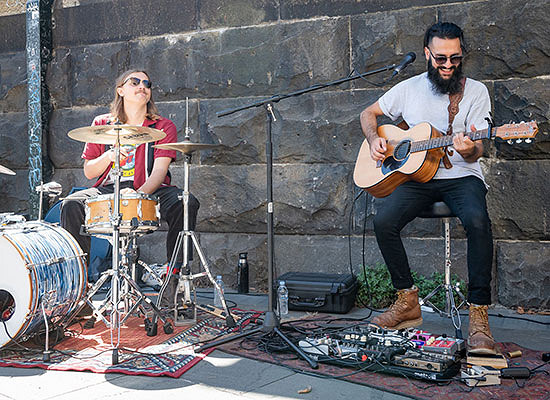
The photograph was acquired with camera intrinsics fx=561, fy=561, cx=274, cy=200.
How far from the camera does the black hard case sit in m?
4.06

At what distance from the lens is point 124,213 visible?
3.45m

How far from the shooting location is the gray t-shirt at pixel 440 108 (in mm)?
3416

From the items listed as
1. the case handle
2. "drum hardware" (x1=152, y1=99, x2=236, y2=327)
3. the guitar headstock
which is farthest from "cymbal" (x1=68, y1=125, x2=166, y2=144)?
the guitar headstock

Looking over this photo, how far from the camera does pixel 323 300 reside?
4.07 metres

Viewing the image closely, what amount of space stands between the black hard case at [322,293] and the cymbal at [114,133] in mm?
1431

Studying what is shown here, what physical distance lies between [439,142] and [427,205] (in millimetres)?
418

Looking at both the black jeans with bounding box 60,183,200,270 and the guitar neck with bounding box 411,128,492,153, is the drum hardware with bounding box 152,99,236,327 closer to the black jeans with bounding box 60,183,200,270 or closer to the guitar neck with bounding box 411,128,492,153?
the black jeans with bounding box 60,183,200,270

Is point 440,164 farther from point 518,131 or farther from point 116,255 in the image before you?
point 116,255

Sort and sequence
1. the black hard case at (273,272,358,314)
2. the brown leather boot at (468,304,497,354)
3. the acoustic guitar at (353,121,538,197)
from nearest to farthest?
1. the brown leather boot at (468,304,497,354)
2. the acoustic guitar at (353,121,538,197)
3. the black hard case at (273,272,358,314)

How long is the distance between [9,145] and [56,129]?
0.59 m

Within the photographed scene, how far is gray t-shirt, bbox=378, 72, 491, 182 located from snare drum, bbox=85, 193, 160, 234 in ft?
5.74

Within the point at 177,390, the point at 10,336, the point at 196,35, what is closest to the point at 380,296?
the point at 177,390

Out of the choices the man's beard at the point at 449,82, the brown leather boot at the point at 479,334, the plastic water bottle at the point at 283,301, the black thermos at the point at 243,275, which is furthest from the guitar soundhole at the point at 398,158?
the black thermos at the point at 243,275

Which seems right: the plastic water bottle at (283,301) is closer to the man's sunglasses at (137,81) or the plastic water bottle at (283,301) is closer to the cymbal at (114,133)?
the cymbal at (114,133)
